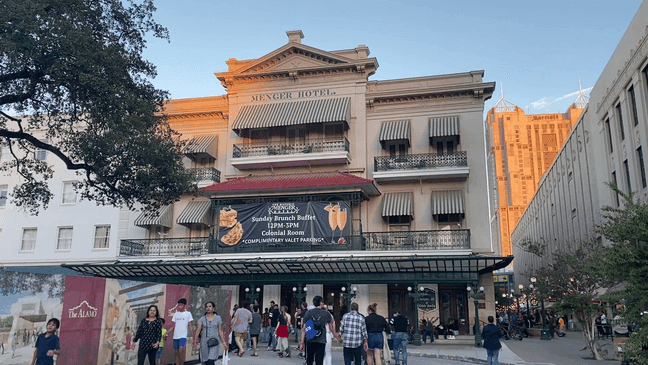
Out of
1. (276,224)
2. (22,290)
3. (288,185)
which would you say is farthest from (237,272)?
(22,290)

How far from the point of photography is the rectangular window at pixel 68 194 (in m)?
31.7

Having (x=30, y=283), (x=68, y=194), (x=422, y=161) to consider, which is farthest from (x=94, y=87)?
(x=68, y=194)

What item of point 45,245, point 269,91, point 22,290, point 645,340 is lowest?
point 645,340

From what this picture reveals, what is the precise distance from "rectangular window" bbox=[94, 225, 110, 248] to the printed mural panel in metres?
18.5

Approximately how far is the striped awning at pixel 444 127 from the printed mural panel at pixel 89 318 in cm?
1614

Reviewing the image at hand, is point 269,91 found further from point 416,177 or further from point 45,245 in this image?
point 45,245

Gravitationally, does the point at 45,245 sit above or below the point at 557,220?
below

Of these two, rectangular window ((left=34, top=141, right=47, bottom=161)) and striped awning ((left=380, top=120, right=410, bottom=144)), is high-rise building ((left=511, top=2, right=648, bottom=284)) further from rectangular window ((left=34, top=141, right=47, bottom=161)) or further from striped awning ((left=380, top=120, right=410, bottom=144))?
rectangular window ((left=34, top=141, right=47, bottom=161))

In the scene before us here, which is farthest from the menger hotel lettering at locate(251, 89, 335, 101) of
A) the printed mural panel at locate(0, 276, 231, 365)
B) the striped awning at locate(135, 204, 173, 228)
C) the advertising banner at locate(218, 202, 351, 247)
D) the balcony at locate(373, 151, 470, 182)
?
the printed mural panel at locate(0, 276, 231, 365)

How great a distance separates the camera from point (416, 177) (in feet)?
86.8

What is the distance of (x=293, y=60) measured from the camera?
2975 cm

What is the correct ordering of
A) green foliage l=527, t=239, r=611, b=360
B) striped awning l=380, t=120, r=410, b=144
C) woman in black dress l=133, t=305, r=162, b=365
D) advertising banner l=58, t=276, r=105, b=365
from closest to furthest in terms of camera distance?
advertising banner l=58, t=276, r=105, b=365 < woman in black dress l=133, t=305, r=162, b=365 < green foliage l=527, t=239, r=611, b=360 < striped awning l=380, t=120, r=410, b=144

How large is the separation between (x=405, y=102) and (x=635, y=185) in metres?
11.6

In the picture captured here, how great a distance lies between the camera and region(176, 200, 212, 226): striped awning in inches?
1097
